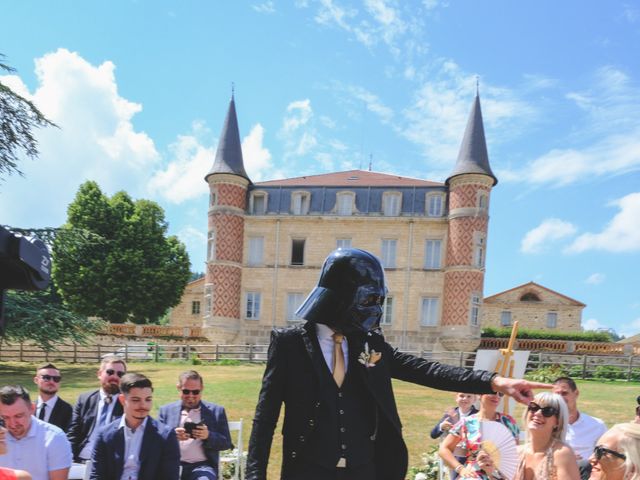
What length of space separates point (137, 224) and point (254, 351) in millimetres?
12929

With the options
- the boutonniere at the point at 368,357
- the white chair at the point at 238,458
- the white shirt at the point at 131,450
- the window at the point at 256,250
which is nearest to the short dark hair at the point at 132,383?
the white shirt at the point at 131,450

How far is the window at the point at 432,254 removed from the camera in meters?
27.3

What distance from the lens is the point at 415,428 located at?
32.5ft

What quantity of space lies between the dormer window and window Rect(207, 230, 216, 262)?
9.20 ft

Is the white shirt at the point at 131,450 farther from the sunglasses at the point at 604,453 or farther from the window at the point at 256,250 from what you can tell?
the window at the point at 256,250

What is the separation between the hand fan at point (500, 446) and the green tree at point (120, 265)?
1079 inches

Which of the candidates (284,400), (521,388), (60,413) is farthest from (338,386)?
(60,413)

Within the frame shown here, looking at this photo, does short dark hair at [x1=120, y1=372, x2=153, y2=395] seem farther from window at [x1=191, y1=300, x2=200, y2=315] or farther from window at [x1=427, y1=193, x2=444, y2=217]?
window at [x1=191, y1=300, x2=200, y2=315]

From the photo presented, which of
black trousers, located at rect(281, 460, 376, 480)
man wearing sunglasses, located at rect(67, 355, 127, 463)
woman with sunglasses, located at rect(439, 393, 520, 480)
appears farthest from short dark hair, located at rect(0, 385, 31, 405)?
woman with sunglasses, located at rect(439, 393, 520, 480)

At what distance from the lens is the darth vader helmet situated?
2.13 metres

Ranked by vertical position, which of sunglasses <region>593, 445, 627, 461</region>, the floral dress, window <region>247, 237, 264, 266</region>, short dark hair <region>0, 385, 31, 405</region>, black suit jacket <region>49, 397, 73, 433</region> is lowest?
black suit jacket <region>49, 397, 73, 433</region>

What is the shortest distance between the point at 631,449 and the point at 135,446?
151 inches

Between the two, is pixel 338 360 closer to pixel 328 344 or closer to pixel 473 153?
pixel 328 344

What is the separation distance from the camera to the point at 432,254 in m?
27.4
